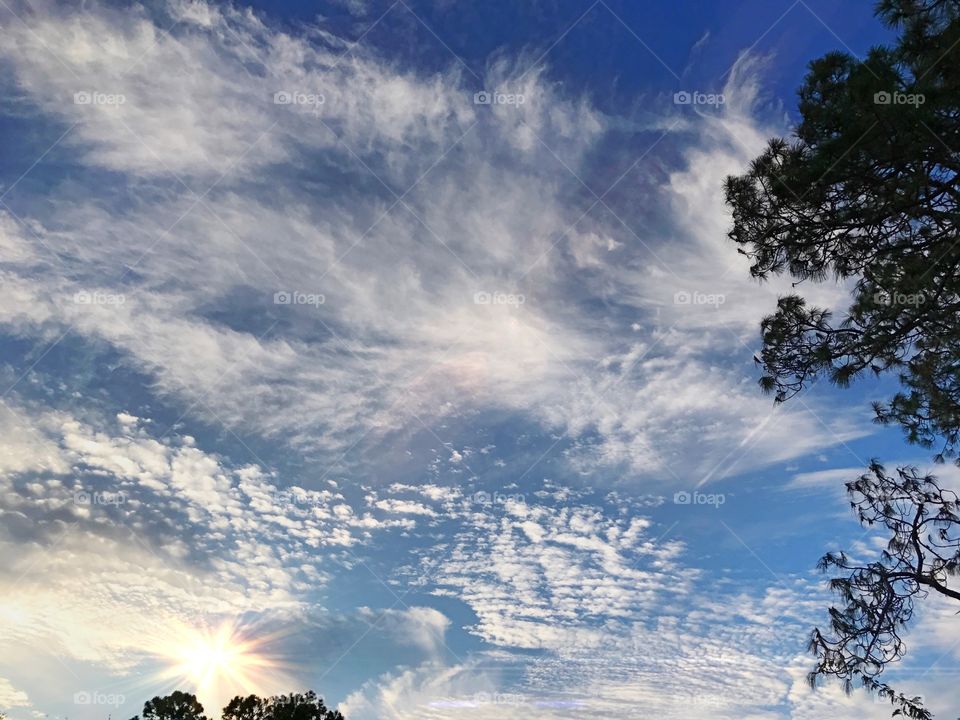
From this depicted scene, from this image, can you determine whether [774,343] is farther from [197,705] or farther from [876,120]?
[197,705]

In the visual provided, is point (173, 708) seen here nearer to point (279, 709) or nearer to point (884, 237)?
point (279, 709)

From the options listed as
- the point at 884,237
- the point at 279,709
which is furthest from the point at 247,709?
the point at 884,237

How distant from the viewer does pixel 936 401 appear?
11703mm

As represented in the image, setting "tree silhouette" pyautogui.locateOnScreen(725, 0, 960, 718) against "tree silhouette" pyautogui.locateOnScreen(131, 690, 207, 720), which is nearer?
"tree silhouette" pyautogui.locateOnScreen(725, 0, 960, 718)

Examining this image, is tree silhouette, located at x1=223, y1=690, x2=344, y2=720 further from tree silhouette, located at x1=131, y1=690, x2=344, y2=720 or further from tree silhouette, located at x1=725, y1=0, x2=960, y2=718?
tree silhouette, located at x1=725, y1=0, x2=960, y2=718

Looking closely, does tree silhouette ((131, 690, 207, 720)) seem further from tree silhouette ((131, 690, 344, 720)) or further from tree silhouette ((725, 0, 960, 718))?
tree silhouette ((725, 0, 960, 718))

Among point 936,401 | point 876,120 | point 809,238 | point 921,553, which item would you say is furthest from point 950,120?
point 921,553

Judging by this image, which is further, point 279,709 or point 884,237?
point 279,709

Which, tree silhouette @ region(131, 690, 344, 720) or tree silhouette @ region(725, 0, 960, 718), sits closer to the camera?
tree silhouette @ region(725, 0, 960, 718)

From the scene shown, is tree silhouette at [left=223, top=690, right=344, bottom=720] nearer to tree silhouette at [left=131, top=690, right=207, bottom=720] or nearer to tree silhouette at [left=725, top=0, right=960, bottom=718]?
tree silhouette at [left=131, top=690, right=207, bottom=720]

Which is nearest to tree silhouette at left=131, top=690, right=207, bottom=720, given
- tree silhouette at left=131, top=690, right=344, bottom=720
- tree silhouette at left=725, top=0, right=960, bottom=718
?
tree silhouette at left=131, top=690, right=344, bottom=720

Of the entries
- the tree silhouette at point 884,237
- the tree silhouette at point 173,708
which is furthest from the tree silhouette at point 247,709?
the tree silhouette at point 884,237

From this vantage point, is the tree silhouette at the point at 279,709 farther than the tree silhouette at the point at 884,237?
Yes

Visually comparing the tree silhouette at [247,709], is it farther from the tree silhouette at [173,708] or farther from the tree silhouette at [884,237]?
the tree silhouette at [884,237]
